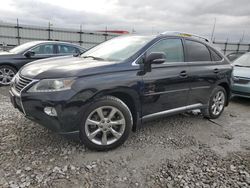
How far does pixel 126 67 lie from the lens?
9.99 feet

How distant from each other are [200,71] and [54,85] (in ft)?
8.38

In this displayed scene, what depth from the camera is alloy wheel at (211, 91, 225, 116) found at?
4.53 metres

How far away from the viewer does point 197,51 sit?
160 inches

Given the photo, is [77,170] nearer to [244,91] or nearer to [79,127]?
[79,127]

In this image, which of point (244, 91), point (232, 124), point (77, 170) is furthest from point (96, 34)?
point (77, 170)

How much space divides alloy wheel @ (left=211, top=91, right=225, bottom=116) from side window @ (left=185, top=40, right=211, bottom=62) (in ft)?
2.69

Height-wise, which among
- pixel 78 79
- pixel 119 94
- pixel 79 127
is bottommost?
pixel 79 127

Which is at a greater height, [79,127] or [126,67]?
[126,67]

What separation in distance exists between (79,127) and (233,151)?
2273 millimetres

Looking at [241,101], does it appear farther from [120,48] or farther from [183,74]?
[120,48]

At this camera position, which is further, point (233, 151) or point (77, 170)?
point (233, 151)

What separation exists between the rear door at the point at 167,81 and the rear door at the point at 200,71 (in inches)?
6.5

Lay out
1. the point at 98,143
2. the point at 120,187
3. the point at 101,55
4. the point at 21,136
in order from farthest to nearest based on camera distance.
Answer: the point at 101,55, the point at 21,136, the point at 98,143, the point at 120,187

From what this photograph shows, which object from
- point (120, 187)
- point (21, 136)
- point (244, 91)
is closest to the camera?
point (120, 187)
